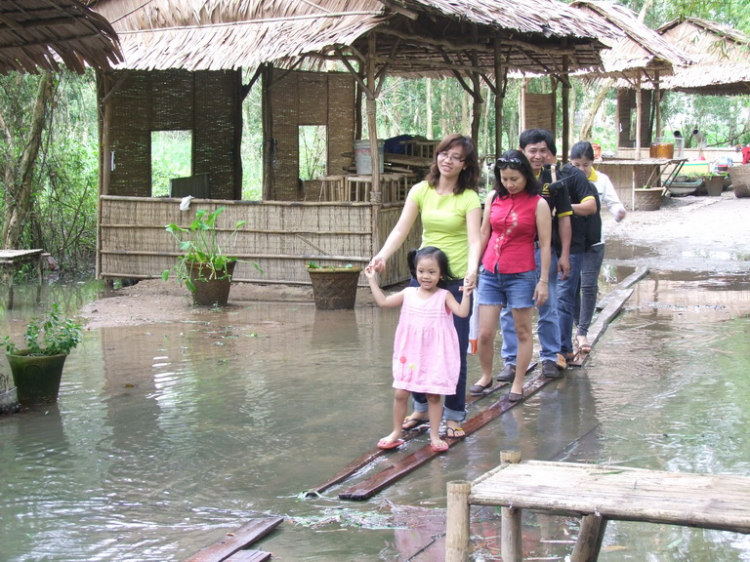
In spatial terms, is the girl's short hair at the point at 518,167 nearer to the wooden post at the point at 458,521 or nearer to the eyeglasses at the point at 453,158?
the eyeglasses at the point at 453,158

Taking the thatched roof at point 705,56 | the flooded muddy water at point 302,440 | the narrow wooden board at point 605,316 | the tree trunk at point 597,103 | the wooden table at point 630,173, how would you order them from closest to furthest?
the flooded muddy water at point 302,440 → the narrow wooden board at point 605,316 → the wooden table at point 630,173 → the thatched roof at point 705,56 → the tree trunk at point 597,103

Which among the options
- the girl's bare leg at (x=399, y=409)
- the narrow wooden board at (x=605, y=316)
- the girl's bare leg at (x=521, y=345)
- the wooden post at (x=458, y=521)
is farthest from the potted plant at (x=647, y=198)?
the wooden post at (x=458, y=521)

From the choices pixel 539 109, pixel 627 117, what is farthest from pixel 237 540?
pixel 627 117

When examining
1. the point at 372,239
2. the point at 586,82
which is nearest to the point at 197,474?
the point at 372,239

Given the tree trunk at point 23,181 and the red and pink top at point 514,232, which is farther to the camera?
the tree trunk at point 23,181

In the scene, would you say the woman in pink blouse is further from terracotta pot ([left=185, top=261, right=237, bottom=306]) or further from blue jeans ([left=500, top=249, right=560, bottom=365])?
terracotta pot ([left=185, top=261, right=237, bottom=306])

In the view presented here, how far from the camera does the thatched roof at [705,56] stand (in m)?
23.1

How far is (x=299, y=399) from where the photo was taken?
6555 mm

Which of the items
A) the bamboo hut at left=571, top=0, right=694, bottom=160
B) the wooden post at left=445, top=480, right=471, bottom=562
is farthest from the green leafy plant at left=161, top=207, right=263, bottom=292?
the bamboo hut at left=571, top=0, right=694, bottom=160

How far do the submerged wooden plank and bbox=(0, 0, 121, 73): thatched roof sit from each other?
589 cm

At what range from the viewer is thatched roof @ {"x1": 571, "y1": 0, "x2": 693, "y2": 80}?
1856 cm

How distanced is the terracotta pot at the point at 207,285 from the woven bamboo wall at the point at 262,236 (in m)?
1.17

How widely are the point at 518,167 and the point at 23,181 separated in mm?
9676

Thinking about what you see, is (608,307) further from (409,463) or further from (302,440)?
(409,463)
